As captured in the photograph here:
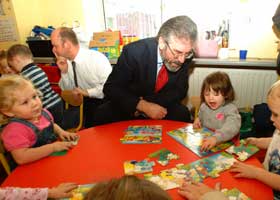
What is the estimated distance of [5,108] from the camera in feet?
4.95

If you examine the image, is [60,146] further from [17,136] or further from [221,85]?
[221,85]

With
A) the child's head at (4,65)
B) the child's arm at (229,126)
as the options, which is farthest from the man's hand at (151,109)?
the child's head at (4,65)

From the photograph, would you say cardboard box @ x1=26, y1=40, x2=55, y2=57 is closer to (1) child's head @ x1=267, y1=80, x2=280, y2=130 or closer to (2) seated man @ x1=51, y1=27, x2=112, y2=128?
(2) seated man @ x1=51, y1=27, x2=112, y2=128

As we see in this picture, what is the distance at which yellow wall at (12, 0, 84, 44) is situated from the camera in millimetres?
3527

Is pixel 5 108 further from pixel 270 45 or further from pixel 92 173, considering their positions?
pixel 270 45

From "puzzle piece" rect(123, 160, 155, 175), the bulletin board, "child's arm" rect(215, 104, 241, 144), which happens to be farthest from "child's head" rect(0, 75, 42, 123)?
the bulletin board

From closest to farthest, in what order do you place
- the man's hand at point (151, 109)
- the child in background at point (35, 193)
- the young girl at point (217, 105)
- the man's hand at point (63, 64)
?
the child in background at point (35, 193) < the young girl at point (217, 105) < the man's hand at point (151, 109) < the man's hand at point (63, 64)

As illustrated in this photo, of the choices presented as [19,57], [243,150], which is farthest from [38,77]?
[243,150]

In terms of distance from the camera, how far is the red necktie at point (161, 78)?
216cm

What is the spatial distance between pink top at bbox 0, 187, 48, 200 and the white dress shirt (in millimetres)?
1755

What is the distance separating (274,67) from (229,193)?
2103 mm

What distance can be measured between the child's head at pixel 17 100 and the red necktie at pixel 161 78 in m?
1.02

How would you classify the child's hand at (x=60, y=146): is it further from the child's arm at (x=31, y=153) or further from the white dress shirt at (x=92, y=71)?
the white dress shirt at (x=92, y=71)

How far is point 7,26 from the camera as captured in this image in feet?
11.7
